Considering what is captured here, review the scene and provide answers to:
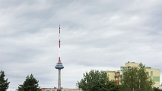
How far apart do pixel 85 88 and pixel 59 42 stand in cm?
1863

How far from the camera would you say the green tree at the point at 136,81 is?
110m

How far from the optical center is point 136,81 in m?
111

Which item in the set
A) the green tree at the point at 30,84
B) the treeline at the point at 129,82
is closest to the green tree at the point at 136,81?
the treeline at the point at 129,82

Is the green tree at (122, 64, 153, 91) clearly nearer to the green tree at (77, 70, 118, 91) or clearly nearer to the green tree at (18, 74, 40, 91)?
the green tree at (77, 70, 118, 91)

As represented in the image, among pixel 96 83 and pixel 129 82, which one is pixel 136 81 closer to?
pixel 129 82

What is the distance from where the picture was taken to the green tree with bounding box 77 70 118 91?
116m

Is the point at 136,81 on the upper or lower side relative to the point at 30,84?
upper

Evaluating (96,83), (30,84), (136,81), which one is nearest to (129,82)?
(136,81)

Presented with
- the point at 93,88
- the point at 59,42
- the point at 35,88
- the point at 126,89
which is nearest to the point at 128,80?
the point at 126,89

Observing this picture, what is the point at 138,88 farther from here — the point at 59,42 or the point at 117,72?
the point at 117,72

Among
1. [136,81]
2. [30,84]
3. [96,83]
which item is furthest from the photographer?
[96,83]

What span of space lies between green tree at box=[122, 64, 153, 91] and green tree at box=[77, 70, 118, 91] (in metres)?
4.18

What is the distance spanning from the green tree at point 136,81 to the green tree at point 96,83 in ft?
13.7

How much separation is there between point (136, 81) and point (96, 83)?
39.5ft
